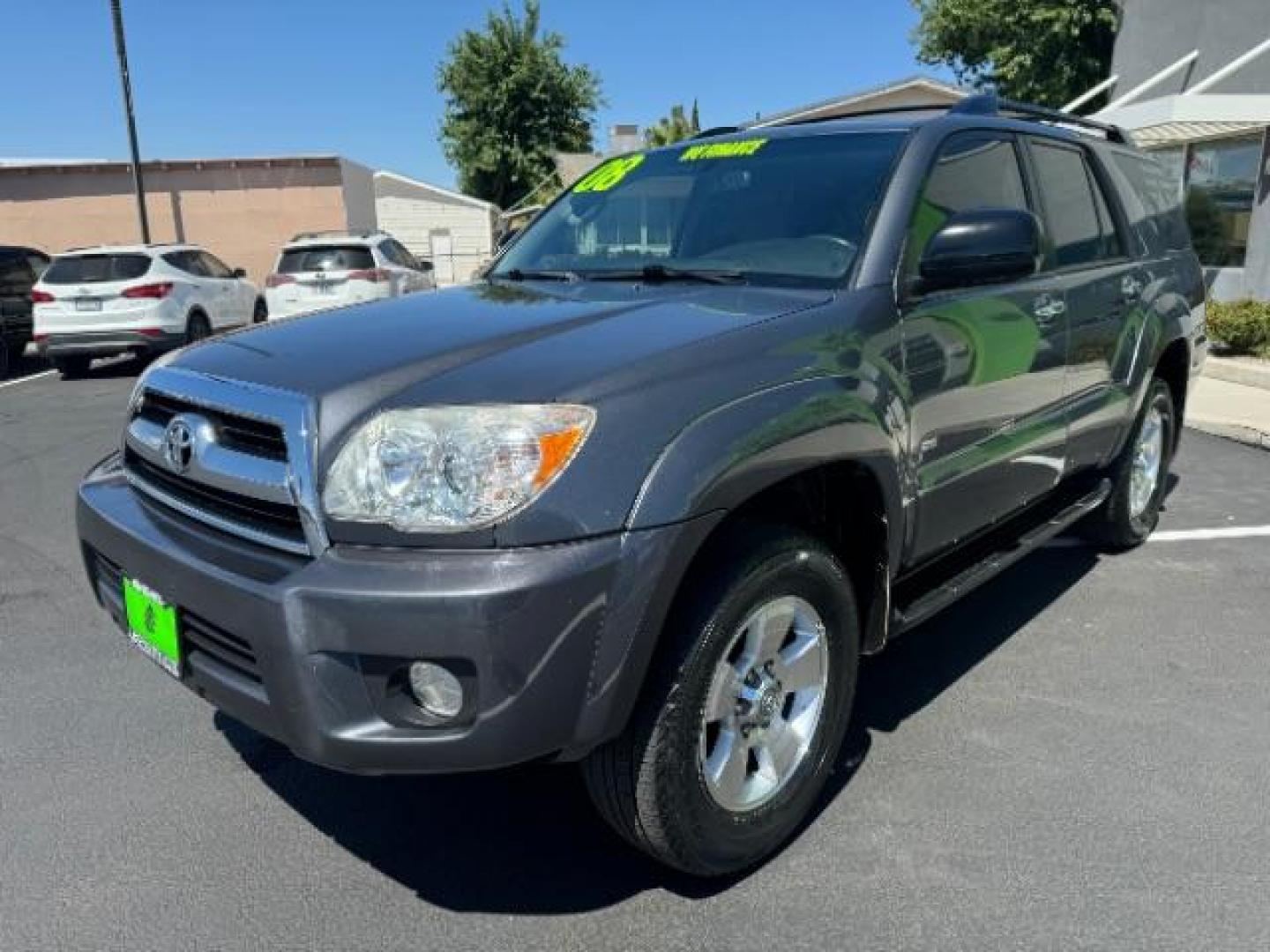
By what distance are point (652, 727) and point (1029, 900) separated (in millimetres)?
1046

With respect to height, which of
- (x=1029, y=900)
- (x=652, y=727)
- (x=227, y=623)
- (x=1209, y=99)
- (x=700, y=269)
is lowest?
(x=1029, y=900)

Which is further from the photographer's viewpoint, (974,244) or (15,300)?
(15,300)

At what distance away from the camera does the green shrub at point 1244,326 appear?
1031 centimetres

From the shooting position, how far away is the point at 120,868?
2.63m

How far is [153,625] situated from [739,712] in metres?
1.44

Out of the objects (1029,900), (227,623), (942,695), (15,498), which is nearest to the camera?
(227,623)

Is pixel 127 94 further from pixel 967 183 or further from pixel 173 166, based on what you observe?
pixel 967 183

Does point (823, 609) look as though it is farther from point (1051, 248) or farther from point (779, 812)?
point (1051, 248)

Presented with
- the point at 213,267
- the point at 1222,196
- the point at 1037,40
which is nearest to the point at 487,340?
the point at 213,267

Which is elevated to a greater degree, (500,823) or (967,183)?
(967,183)

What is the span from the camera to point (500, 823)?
2.83 meters

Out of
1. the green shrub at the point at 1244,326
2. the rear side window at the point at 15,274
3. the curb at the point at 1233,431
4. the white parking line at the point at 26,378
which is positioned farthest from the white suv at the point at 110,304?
the green shrub at the point at 1244,326

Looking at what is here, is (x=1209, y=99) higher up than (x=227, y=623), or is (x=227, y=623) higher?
(x=1209, y=99)

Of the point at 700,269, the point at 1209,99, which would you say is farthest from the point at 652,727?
the point at 1209,99
